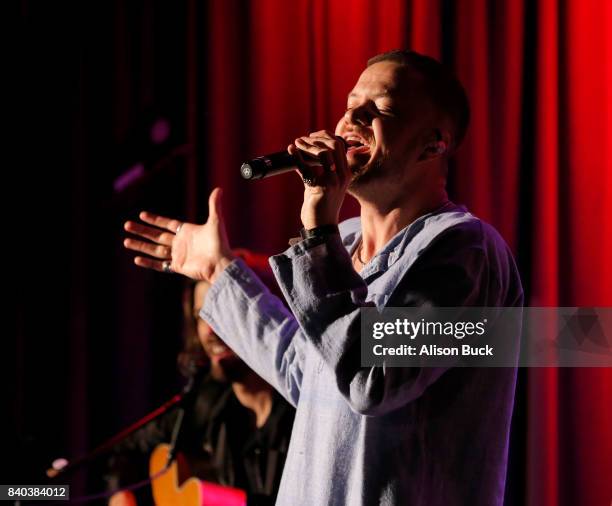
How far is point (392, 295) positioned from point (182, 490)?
1.56 m

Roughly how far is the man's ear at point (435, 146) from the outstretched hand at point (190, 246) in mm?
368

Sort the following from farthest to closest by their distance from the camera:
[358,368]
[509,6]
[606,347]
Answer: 1. [509,6]
2. [606,347]
3. [358,368]

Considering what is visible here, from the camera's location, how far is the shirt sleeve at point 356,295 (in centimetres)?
100

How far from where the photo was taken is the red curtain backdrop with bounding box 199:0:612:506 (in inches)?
71.9

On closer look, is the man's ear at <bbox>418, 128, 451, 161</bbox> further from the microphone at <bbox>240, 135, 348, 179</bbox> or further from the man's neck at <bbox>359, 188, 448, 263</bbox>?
the microphone at <bbox>240, 135, 348, 179</bbox>

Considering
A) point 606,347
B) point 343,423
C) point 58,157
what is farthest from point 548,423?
point 58,157

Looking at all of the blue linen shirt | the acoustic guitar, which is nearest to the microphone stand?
the acoustic guitar

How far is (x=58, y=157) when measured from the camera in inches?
110

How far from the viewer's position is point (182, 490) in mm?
2389

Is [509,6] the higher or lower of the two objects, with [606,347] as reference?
higher

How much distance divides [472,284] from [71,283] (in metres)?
1.98

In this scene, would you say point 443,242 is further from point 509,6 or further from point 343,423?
point 509,6

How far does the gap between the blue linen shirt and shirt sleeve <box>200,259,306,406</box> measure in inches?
5.8

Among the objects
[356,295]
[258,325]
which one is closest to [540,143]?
[258,325]
